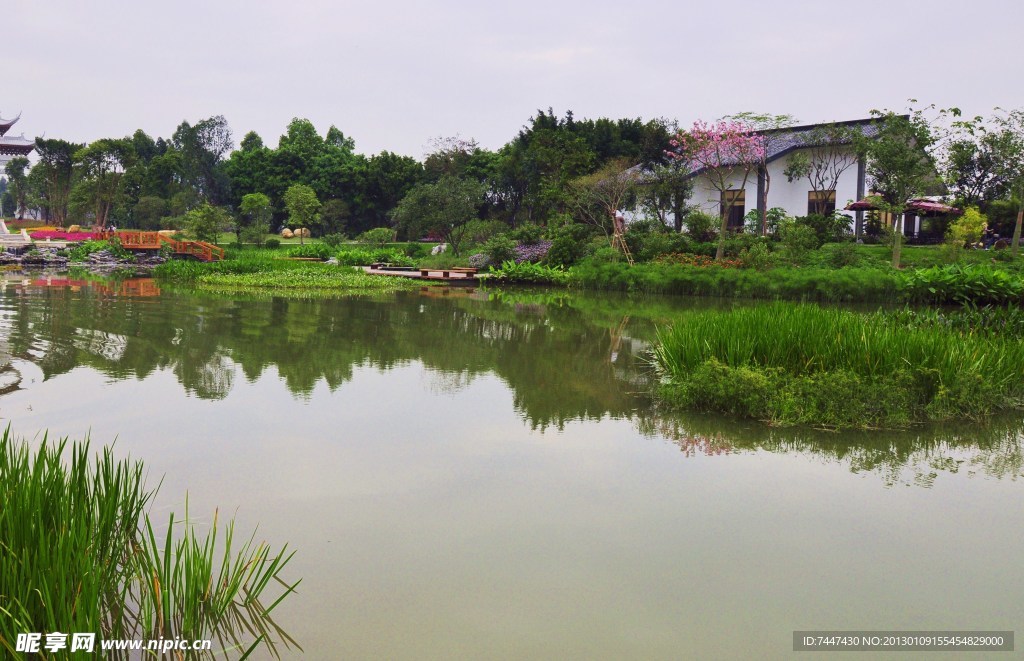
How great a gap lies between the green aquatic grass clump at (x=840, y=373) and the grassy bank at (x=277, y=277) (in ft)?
Answer: 54.1

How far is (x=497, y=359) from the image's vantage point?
1223 centimetres

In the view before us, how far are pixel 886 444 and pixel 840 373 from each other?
0.89 meters

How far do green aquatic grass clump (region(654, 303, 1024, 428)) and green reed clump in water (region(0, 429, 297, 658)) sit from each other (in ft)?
17.5

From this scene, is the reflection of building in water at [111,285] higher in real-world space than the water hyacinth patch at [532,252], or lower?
lower

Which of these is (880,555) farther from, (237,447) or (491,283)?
(491,283)

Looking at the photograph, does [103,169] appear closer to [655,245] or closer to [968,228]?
[655,245]

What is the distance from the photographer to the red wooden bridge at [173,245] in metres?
34.8

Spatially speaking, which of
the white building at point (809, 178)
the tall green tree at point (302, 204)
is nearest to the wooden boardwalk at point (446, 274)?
the white building at point (809, 178)

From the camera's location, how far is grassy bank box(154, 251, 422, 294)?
25203mm

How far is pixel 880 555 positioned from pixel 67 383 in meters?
8.56

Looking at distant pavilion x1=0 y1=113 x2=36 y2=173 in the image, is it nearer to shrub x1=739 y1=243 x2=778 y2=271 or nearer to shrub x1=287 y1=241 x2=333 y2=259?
shrub x1=287 y1=241 x2=333 y2=259

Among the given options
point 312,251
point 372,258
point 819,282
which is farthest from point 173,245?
point 819,282

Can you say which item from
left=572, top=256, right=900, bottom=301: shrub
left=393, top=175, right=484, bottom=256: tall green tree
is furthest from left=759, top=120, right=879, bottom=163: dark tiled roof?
left=393, top=175, right=484, bottom=256: tall green tree

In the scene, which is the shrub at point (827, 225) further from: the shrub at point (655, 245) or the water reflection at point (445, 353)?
the water reflection at point (445, 353)
